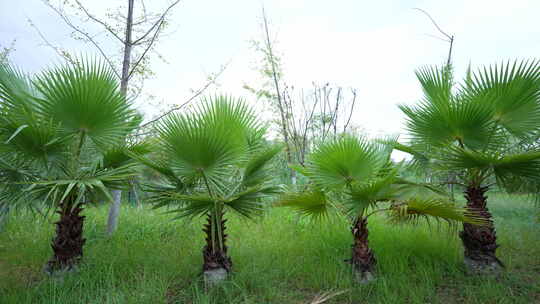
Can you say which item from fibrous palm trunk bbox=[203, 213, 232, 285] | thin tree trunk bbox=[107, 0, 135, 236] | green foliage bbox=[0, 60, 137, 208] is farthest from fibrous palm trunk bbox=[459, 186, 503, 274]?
thin tree trunk bbox=[107, 0, 135, 236]

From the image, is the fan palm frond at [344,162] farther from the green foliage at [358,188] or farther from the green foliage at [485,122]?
the green foliage at [485,122]

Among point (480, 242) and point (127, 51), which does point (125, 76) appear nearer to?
point (127, 51)

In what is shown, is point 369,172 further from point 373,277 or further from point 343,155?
point 373,277

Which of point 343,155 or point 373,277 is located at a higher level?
point 343,155

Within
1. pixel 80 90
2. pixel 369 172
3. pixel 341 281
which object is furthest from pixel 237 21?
pixel 341 281

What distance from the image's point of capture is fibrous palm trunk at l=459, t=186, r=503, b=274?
3.23 m

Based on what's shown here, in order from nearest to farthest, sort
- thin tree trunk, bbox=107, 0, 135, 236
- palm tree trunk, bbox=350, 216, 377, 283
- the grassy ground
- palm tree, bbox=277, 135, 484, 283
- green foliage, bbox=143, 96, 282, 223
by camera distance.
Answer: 1. green foliage, bbox=143, 96, 282, 223
2. palm tree, bbox=277, 135, 484, 283
3. the grassy ground
4. palm tree trunk, bbox=350, 216, 377, 283
5. thin tree trunk, bbox=107, 0, 135, 236

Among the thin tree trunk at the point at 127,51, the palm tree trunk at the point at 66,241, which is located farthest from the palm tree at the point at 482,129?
the thin tree trunk at the point at 127,51

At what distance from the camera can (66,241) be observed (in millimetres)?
3107

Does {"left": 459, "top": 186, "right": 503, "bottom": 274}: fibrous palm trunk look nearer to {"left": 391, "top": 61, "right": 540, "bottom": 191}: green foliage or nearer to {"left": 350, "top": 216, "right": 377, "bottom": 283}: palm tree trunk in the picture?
{"left": 391, "top": 61, "right": 540, "bottom": 191}: green foliage

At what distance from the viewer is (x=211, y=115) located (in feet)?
9.30

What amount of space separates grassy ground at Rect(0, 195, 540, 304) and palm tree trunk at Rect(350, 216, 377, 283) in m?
0.10

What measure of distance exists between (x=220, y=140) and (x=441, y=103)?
2289mm

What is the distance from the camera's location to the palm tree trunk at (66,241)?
10.1ft
